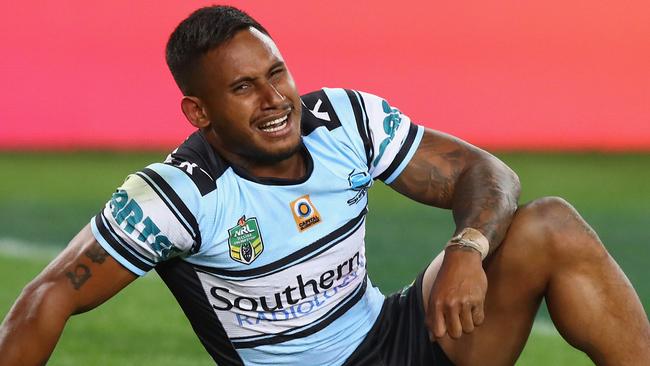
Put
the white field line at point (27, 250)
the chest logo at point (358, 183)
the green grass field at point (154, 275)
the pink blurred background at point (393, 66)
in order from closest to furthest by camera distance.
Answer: the chest logo at point (358, 183), the green grass field at point (154, 275), the white field line at point (27, 250), the pink blurred background at point (393, 66)

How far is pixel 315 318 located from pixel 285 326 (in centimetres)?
10

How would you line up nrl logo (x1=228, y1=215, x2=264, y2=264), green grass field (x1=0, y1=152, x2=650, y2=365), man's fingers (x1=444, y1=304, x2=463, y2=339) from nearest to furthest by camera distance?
man's fingers (x1=444, y1=304, x2=463, y2=339) → nrl logo (x1=228, y1=215, x2=264, y2=264) → green grass field (x1=0, y1=152, x2=650, y2=365)

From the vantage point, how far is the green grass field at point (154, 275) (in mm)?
5750

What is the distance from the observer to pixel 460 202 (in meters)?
3.86

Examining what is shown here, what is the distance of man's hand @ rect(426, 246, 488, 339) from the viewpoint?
3359mm

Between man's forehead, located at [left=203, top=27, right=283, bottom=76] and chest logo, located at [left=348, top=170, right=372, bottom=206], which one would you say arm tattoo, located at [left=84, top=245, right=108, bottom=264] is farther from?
chest logo, located at [left=348, top=170, right=372, bottom=206]

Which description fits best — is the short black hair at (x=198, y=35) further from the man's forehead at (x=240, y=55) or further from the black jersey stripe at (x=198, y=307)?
the black jersey stripe at (x=198, y=307)

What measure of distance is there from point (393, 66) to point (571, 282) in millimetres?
10111

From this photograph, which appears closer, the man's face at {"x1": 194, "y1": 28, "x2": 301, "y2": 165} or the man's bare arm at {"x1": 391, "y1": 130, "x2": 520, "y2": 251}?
the man's face at {"x1": 194, "y1": 28, "x2": 301, "y2": 165}

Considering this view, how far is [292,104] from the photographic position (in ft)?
12.1

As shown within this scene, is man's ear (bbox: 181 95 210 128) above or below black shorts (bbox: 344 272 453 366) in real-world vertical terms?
above

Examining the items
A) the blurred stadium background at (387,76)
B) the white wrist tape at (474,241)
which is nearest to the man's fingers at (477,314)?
the white wrist tape at (474,241)

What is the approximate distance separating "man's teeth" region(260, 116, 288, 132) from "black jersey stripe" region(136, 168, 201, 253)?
1.24 feet

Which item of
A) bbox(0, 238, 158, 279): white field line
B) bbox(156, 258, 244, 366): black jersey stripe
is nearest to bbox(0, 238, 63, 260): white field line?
bbox(0, 238, 158, 279): white field line
